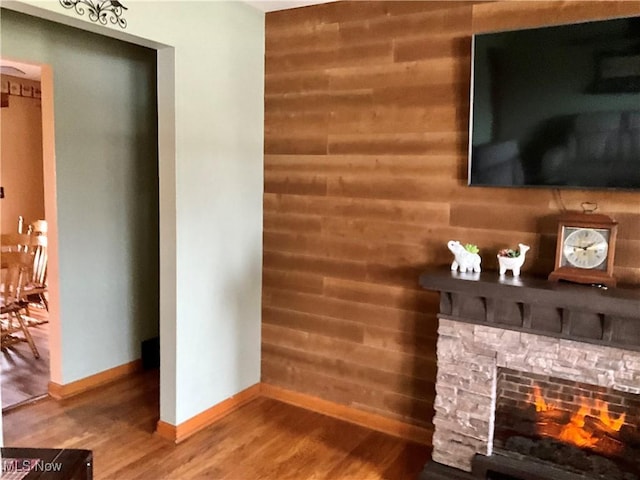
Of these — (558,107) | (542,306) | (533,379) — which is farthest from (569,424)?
(558,107)

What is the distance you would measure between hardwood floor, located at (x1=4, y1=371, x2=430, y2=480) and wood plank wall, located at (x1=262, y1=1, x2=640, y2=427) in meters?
0.22

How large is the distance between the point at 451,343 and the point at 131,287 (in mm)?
2334

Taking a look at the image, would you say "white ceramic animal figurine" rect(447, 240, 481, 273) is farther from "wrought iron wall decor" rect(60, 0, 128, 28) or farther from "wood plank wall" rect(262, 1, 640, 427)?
"wrought iron wall decor" rect(60, 0, 128, 28)

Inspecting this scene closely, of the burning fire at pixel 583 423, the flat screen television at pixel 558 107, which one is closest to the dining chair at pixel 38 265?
the flat screen television at pixel 558 107

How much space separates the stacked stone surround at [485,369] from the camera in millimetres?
2225

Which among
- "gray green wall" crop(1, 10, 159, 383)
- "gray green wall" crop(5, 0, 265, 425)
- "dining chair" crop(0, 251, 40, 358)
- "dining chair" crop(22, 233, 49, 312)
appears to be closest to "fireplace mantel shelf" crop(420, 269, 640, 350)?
"gray green wall" crop(5, 0, 265, 425)

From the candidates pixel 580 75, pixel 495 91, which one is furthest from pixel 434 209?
pixel 580 75

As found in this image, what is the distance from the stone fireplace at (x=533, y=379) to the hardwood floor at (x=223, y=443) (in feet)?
1.38

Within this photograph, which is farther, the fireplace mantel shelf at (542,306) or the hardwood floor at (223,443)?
the hardwood floor at (223,443)

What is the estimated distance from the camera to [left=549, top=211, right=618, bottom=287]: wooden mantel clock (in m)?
2.29

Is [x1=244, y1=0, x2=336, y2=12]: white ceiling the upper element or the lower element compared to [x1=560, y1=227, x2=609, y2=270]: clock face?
upper

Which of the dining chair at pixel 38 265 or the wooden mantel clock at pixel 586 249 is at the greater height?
the wooden mantel clock at pixel 586 249

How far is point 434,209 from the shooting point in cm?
287

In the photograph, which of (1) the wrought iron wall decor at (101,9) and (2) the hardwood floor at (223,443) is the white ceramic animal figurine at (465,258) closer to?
(2) the hardwood floor at (223,443)
